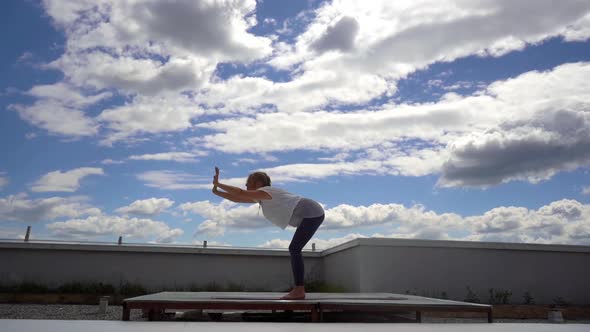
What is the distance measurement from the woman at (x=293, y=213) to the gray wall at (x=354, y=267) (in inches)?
171

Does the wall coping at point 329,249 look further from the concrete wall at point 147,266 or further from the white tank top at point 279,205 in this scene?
the white tank top at point 279,205

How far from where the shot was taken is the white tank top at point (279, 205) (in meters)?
4.31

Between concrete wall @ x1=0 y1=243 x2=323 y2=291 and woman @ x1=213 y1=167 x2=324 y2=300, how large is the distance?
6.33 meters

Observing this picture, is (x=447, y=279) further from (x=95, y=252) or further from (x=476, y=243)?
(x=95, y=252)

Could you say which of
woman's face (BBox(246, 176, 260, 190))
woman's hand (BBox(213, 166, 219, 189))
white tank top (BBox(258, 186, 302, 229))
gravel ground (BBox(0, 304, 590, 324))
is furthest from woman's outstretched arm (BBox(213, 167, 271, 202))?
gravel ground (BBox(0, 304, 590, 324))

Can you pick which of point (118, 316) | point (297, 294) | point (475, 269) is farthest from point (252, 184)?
point (475, 269)

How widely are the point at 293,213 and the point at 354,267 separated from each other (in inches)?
190

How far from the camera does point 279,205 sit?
432 centimetres

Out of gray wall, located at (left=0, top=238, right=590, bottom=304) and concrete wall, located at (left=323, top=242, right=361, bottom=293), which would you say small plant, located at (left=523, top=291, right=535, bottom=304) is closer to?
gray wall, located at (left=0, top=238, right=590, bottom=304)

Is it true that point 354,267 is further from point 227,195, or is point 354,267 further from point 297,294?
point 227,195

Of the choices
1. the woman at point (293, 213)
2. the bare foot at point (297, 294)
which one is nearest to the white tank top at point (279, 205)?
the woman at point (293, 213)

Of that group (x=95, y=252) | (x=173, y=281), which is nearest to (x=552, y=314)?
(x=173, y=281)

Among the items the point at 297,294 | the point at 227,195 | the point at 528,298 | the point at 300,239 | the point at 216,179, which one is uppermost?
the point at 216,179

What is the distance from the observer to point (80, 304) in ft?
30.1
